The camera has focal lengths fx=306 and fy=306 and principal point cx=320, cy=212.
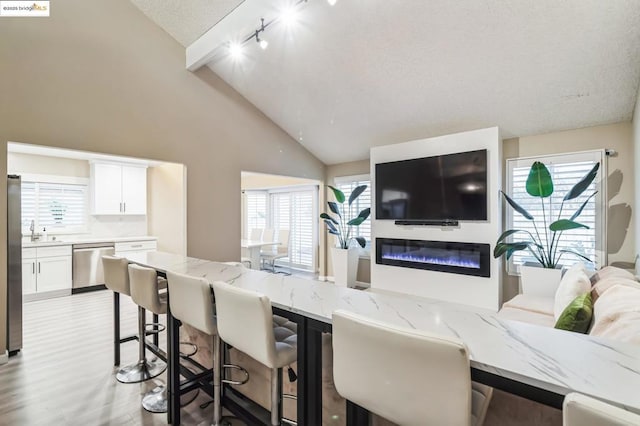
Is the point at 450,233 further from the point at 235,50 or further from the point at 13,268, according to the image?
the point at 13,268

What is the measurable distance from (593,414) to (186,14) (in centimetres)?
476

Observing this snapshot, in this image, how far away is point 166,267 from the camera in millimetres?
2324

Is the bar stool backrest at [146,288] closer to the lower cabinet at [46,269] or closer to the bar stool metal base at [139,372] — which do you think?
the bar stool metal base at [139,372]

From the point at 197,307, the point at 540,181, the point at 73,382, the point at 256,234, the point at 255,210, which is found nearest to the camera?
the point at 197,307

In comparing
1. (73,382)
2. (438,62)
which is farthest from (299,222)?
(73,382)

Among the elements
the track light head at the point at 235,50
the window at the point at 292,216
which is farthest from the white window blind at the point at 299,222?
the track light head at the point at 235,50

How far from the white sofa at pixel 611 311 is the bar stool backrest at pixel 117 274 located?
312 cm

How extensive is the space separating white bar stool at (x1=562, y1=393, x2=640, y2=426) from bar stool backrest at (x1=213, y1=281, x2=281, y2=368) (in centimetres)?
104

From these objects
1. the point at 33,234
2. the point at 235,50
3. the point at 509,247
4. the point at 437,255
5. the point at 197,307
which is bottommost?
the point at 437,255

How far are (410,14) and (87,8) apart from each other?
3.61 m

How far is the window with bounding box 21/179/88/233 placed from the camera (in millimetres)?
5117

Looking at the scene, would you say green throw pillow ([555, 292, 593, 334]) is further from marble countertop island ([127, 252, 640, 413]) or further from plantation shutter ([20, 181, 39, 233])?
plantation shutter ([20, 181, 39, 233])

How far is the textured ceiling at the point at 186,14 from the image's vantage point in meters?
3.56

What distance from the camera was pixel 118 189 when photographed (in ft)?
18.6
